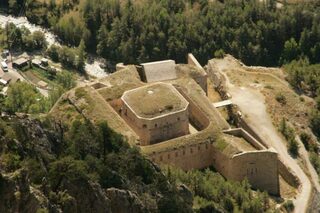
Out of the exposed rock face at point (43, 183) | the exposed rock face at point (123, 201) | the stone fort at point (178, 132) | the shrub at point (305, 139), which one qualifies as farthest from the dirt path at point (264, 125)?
the exposed rock face at point (43, 183)

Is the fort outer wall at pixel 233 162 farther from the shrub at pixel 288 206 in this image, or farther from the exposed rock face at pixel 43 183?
the exposed rock face at pixel 43 183

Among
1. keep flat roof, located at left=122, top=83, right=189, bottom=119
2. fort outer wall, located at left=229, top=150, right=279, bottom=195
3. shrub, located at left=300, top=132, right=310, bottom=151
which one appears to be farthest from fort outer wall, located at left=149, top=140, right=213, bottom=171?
shrub, located at left=300, top=132, right=310, bottom=151

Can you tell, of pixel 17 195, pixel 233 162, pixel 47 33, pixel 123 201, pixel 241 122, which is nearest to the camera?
pixel 17 195

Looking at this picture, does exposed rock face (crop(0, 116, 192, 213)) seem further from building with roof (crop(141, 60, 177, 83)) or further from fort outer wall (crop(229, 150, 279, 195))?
building with roof (crop(141, 60, 177, 83))

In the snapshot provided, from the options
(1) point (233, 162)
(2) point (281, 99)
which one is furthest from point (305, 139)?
(1) point (233, 162)

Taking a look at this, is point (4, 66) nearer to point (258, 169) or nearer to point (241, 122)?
point (241, 122)

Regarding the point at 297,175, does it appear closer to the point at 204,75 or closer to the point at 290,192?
the point at 290,192

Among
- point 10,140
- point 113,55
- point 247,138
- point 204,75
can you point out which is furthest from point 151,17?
point 10,140
